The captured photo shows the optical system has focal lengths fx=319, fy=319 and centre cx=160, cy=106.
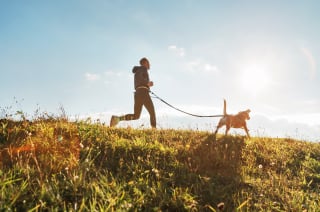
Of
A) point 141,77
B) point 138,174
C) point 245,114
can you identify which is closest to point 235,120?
point 245,114

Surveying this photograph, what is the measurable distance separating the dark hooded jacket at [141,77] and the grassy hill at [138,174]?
3.44 m

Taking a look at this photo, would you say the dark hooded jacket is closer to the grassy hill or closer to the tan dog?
the tan dog

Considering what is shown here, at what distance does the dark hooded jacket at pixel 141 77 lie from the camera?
11375mm

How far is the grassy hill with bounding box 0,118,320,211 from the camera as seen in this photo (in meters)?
4.11

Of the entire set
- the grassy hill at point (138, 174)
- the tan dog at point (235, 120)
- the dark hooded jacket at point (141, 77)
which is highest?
the dark hooded jacket at point (141, 77)

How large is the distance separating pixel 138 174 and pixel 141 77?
6438mm

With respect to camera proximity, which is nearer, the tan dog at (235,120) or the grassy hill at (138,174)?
the grassy hill at (138,174)

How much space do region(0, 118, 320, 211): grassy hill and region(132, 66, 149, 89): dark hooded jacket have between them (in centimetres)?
344

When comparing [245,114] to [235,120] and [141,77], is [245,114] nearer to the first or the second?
[235,120]

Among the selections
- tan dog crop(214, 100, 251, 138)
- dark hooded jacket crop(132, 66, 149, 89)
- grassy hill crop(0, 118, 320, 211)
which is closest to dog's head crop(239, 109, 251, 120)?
tan dog crop(214, 100, 251, 138)

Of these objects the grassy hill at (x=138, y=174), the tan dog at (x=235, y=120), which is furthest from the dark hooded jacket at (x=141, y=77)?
the grassy hill at (x=138, y=174)

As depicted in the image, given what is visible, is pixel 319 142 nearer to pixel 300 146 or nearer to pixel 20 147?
pixel 300 146

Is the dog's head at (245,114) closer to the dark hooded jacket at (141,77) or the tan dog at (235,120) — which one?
the tan dog at (235,120)

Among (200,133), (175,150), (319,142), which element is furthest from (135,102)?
(319,142)
